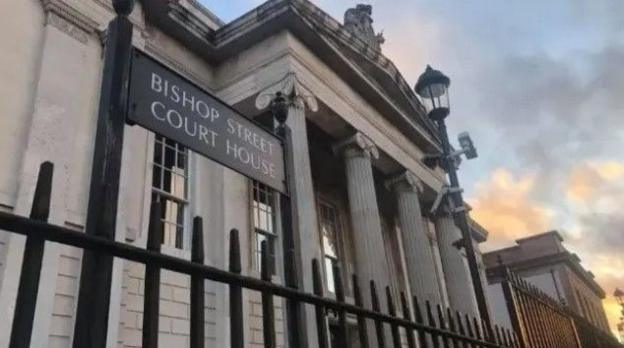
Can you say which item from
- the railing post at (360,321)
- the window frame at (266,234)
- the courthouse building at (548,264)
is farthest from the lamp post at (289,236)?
the courthouse building at (548,264)

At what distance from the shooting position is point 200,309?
6.44 feet

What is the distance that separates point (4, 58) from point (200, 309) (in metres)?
7.45

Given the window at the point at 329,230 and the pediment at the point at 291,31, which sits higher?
the pediment at the point at 291,31

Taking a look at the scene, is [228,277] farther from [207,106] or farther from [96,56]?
[96,56]

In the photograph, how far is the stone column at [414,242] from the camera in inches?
520

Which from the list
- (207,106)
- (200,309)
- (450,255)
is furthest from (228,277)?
(450,255)

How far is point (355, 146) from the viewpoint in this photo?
1283 cm

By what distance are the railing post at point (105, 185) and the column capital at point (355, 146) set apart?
1066 centimetres

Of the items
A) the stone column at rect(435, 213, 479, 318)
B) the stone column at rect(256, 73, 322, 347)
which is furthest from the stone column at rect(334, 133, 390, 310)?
the stone column at rect(435, 213, 479, 318)

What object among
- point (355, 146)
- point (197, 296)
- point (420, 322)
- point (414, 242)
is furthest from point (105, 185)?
point (414, 242)

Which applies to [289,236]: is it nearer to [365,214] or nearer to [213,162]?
[213,162]

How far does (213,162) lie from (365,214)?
3.73m

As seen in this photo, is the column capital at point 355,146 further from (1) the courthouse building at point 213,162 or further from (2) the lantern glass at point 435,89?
(2) the lantern glass at point 435,89

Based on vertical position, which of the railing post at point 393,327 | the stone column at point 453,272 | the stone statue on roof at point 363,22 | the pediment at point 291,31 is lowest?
the railing post at point 393,327
